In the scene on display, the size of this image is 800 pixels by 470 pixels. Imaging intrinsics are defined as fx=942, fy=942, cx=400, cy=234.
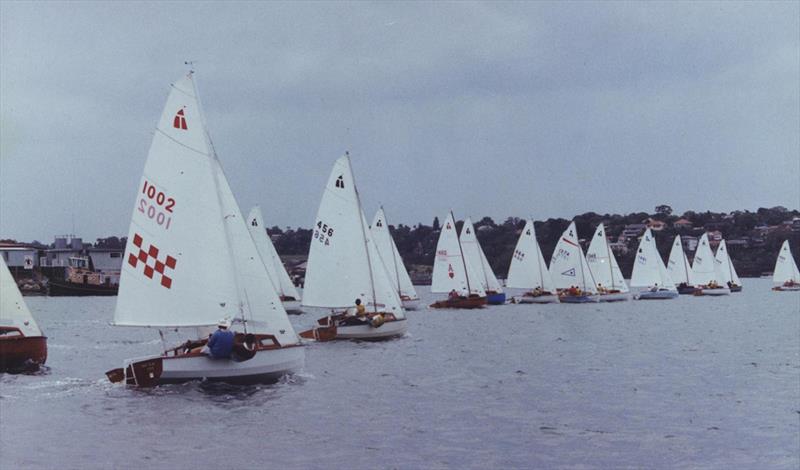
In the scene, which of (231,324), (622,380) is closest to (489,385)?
(622,380)

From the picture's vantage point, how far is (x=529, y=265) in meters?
90.1

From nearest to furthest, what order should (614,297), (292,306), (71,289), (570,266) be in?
(292,306) < (570,266) < (614,297) < (71,289)

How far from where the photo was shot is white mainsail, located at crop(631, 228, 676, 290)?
101 m

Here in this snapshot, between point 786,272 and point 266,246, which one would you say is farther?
point 786,272

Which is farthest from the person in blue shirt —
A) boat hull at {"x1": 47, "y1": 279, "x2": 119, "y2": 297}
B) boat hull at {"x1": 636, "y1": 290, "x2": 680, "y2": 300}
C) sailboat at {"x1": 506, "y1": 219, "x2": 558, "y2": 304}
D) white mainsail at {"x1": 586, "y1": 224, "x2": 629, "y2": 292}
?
boat hull at {"x1": 47, "y1": 279, "x2": 119, "y2": 297}

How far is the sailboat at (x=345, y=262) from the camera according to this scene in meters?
45.4

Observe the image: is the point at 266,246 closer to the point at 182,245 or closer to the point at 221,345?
the point at 182,245

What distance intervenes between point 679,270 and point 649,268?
51.9ft

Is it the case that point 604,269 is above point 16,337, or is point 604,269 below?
above

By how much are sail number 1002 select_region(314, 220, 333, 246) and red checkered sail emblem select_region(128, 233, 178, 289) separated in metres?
18.9

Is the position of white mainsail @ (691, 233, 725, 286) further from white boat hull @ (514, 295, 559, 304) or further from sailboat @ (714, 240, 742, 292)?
white boat hull @ (514, 295, 559, 304)

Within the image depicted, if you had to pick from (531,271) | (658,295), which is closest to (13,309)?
(531,271)

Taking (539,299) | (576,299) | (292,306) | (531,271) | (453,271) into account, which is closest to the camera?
(292,306)

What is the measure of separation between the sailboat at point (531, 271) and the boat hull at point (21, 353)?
62051 mm
